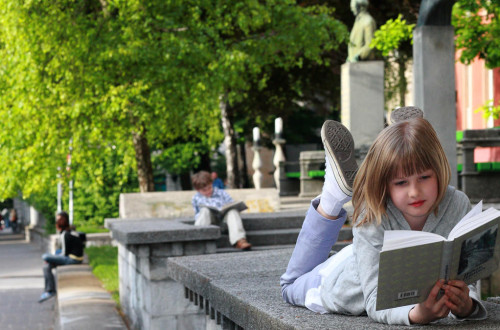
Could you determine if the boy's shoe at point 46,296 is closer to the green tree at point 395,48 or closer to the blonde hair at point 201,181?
the blonde hair at point 201,181

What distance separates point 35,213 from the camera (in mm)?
35062

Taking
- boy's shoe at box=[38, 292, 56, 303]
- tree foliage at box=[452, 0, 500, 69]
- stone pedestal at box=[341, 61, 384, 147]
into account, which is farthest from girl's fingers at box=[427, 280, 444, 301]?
stone pedestal at box=[341, 61, 384, 147]

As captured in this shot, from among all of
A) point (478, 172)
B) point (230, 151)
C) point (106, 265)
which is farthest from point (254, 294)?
point (230, 151)

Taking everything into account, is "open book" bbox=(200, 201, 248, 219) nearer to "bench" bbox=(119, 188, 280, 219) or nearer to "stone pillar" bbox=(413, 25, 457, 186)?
"stone pillar" bbox=(413, 25, 457, 186)

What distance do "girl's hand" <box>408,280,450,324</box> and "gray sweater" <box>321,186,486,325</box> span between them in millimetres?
60

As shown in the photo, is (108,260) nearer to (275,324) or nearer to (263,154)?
(275,324)

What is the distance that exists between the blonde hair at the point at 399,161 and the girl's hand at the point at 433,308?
34 centimetres

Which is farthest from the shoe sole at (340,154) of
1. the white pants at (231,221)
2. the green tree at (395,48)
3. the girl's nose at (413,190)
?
the green tree at (395,48)

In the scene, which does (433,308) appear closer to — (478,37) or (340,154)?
(340,154)

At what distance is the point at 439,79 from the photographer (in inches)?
378

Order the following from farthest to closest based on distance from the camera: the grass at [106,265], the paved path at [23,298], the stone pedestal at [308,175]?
1. the stone pedestal at [308,175]
2. the grass at [106,265]
3. the paved path at [23,298]

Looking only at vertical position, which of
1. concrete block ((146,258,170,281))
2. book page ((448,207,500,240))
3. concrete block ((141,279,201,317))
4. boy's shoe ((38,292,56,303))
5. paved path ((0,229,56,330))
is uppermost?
book page ((448,207,500,240))

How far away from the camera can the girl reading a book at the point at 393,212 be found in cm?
283

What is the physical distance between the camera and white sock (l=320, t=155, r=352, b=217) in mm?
3359
